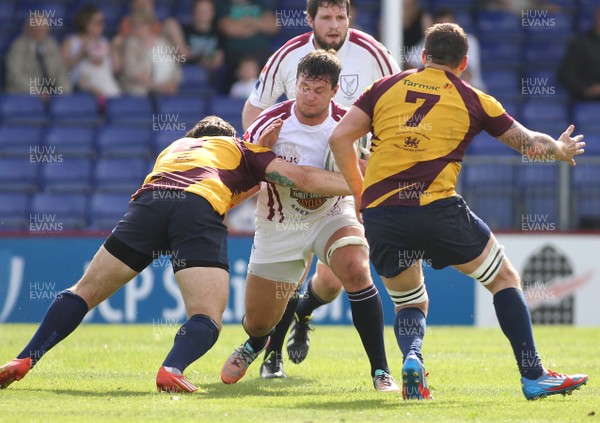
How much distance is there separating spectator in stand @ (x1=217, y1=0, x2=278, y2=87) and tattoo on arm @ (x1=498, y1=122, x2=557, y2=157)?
9435 mm

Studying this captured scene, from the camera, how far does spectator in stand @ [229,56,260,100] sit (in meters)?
15.4

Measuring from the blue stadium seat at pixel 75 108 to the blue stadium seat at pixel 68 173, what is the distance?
89 cm

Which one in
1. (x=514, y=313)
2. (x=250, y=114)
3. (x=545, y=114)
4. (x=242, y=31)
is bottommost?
(x=514, y=313)

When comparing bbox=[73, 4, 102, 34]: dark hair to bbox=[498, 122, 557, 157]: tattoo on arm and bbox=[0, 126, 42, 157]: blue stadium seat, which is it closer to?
bbox=[0, 126, 42, 157]: blue stadium seat

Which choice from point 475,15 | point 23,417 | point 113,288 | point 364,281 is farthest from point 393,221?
point 475,15

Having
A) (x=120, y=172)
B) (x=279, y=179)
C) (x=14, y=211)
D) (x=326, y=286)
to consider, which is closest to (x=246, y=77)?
(x=120, y=172)

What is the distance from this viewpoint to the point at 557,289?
516 inches

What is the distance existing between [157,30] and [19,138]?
2339 mm

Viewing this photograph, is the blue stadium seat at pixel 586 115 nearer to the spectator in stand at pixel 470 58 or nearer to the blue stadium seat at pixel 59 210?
the spectator in stand at pixel 470 58

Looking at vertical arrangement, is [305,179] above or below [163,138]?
below

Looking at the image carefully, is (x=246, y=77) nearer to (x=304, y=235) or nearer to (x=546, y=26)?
(x=546, y=26)

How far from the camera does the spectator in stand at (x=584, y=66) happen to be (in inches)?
610

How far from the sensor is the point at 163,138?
1482 centimetres

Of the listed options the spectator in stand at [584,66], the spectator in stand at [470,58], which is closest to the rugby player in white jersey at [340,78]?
the spectator in stand at [470,58]
